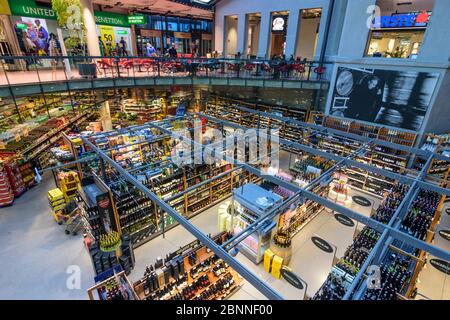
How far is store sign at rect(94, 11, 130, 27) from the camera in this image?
1498 cm

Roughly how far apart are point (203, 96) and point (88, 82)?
879 cm

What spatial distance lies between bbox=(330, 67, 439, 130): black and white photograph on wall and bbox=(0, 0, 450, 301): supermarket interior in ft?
0.18

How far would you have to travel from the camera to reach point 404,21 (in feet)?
33.9

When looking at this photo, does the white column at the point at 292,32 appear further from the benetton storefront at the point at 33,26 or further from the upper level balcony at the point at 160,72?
the benetton storefront at the point at 33,26

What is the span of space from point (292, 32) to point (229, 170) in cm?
1346

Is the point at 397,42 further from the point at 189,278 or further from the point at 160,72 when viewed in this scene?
the point at 189,278

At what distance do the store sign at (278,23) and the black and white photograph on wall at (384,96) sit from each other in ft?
20.2

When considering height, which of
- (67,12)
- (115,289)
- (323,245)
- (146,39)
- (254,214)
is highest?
(67,12)

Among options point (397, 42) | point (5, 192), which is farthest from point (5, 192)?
point (397, 42)

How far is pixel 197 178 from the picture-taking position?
28.6 ft

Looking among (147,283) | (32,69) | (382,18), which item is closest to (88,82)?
(32,69)

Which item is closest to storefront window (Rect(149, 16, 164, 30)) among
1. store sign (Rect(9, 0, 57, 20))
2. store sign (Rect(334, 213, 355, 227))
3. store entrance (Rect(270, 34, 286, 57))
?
store sign (Rect(9, 0, 57, 20))

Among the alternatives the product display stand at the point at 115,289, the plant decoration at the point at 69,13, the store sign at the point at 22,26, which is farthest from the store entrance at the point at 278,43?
the product display stand at the point at 115,289

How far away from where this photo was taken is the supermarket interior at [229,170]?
479cm
